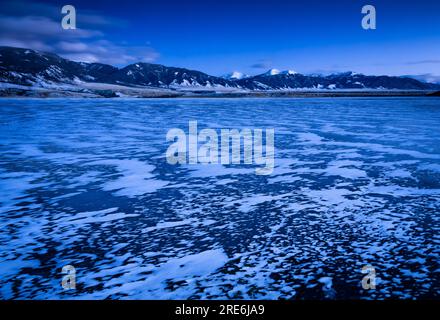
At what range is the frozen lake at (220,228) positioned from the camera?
3.16m

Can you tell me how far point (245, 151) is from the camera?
10.1 metres

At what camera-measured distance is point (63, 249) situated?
3896 millimetres

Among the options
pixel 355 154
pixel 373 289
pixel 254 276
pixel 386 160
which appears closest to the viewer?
pixel 373 289

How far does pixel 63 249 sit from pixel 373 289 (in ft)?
10.8

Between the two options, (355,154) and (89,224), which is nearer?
(89,224)

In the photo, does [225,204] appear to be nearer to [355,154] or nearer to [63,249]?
[63,249]

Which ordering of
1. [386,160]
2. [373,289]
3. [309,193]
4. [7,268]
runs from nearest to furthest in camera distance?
[373,289]
[7,268]
[309,193]
[386,160]

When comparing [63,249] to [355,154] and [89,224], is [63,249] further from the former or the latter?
[355,154]

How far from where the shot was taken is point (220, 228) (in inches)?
174

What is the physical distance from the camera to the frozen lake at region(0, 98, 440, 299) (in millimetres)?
3158

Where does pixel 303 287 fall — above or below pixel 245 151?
below
